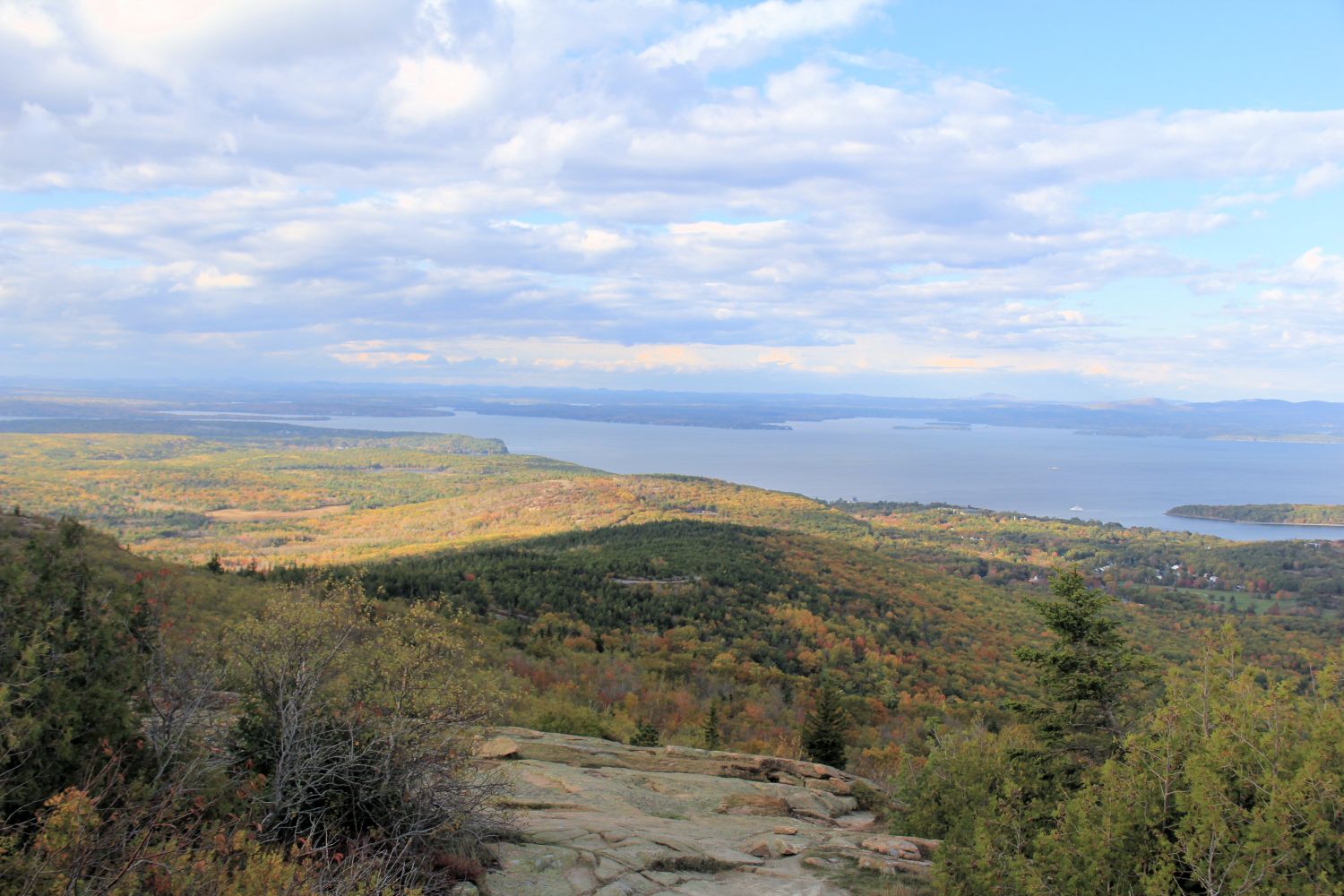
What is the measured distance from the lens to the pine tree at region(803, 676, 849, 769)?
70.6 feet

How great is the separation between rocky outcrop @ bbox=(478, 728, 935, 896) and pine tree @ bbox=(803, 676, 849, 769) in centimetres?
406

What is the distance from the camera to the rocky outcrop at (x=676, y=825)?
8.93m

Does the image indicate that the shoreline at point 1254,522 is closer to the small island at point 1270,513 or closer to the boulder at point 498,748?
the small island at point 1270,513

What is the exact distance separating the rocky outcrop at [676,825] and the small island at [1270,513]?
6797 inches

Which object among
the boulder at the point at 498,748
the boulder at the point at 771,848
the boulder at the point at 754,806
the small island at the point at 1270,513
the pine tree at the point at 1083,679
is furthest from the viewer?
the small island at the point at 1270,513

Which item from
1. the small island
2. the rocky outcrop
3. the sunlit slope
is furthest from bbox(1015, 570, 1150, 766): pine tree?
the small island

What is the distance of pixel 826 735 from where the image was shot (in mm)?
21656

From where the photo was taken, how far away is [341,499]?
462 ft

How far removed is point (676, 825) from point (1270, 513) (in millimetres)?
185309

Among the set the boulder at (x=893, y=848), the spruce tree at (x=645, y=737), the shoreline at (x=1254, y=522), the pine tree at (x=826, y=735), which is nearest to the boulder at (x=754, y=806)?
the boulder at (x=893, y=848)

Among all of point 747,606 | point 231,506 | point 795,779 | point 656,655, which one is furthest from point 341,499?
point 795,779

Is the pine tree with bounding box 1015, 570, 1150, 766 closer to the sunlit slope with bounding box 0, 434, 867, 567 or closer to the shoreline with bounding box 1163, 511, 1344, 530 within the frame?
the sunlit slope with bounding box 0, 434, 867, 567

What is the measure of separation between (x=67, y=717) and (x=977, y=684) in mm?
46532

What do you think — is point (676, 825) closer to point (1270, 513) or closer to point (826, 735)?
point (826, 735)
